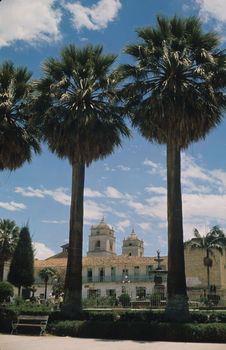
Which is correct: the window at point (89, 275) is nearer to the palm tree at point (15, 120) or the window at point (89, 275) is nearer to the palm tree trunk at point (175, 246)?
the palm tree at point (15, 120)

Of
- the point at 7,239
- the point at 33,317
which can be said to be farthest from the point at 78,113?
the point at 7,239

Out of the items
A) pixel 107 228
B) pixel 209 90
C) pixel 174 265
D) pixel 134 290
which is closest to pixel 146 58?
pixel 209 90

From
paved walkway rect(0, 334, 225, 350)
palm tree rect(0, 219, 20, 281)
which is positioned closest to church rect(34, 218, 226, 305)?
palm tree rect(0, 219, 20, 281)

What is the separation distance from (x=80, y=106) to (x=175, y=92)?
14.3 ft

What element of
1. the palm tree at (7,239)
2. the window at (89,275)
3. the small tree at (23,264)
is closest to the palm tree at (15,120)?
the small tree at (23,264)

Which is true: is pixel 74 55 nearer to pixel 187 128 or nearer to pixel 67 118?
pixel 67 118

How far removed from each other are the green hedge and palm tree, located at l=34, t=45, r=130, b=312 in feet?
9.92

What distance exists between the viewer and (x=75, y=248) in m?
16.9

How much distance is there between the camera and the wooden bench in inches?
600

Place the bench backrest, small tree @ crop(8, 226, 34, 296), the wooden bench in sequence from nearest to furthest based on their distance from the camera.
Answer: the wooden bench, the bench backrest, small tree @ crop(8, 226, 34, 296)

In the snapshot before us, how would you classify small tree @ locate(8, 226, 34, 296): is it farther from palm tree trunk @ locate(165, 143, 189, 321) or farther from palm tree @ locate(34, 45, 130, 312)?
palm tree trunk @ locate(165, 143, 189, 321)

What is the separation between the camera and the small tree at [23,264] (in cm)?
3784

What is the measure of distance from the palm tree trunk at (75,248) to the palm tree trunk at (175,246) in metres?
3.90

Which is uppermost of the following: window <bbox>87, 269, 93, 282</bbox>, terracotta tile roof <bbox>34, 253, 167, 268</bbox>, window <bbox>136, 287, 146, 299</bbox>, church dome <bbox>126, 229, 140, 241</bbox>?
church dome <bbox>126, 229, 140, 241</bbox>
